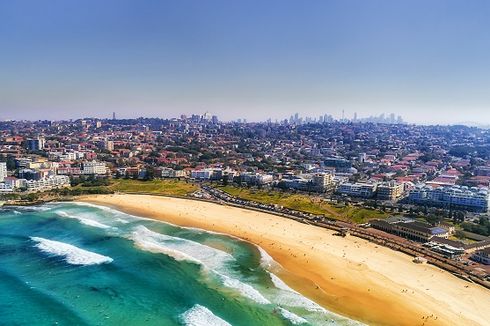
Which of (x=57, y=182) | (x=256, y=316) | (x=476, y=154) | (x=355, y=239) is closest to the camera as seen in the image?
(x=256, y=316)

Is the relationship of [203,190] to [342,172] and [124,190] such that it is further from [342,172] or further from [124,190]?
[342,172]

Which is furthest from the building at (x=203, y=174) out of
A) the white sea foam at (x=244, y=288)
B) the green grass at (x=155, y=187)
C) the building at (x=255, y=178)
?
the white sea foam at (x=244, y=288)

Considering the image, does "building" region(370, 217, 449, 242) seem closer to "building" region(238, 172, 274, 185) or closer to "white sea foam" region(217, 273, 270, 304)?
"white sea foam" region(217, 273, 270, 304)

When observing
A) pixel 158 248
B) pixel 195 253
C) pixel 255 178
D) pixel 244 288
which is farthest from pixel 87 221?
pixel 255 178

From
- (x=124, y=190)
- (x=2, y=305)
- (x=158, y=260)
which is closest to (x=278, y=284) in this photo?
(x=158, y=260)

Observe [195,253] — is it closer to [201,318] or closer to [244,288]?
[244,288]

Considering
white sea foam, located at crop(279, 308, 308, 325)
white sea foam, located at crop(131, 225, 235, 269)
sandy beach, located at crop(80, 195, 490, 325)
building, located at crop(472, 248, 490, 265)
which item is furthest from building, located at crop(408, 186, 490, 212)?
white sea foam, located at crop(279, 308, 308, 325)
